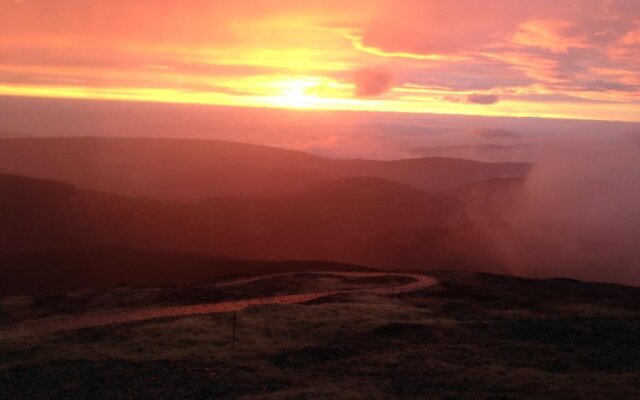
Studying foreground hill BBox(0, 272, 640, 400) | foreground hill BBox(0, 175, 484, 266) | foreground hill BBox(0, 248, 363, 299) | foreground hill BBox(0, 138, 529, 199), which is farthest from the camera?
foreground hill BBox(0, 138, 529, 199)

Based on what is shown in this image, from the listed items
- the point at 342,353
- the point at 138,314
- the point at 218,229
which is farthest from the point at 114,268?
the point at 342,353

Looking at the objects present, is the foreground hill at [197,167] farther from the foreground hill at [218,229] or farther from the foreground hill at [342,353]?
the foreground hill at [342,353]

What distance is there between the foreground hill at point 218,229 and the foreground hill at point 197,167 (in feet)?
68.5

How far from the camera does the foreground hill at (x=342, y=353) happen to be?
47.6 ft

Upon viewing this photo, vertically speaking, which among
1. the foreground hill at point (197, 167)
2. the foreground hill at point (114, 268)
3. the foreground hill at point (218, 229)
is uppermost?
the foreground hill at point (197, 167)

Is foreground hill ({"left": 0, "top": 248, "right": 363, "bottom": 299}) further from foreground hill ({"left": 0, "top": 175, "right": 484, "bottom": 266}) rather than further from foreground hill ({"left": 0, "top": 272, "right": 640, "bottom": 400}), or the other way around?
foreground hill ({"left": 0, "top": 272, "right": 640, "bottom": 400})

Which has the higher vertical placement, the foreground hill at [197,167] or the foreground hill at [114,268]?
the foreground hill at [197,167]

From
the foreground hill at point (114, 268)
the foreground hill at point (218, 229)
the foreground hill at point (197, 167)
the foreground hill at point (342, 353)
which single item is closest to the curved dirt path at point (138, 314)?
the foreground hill at point (342, 353)

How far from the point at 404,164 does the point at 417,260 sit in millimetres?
90324

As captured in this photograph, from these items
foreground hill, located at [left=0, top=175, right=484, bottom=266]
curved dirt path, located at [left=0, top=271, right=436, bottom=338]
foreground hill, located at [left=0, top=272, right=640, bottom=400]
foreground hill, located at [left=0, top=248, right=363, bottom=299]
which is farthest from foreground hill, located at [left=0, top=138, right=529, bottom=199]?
foreground hill, located at [left=0, top=272, right=640, bottom=400]

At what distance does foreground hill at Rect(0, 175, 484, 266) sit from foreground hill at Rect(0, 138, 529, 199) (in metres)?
20.9

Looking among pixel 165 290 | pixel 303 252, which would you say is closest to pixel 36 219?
pixel 303 252

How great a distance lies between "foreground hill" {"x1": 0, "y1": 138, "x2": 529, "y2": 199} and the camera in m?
99.0

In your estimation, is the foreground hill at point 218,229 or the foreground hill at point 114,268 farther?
the foreground hill at point 218,229
